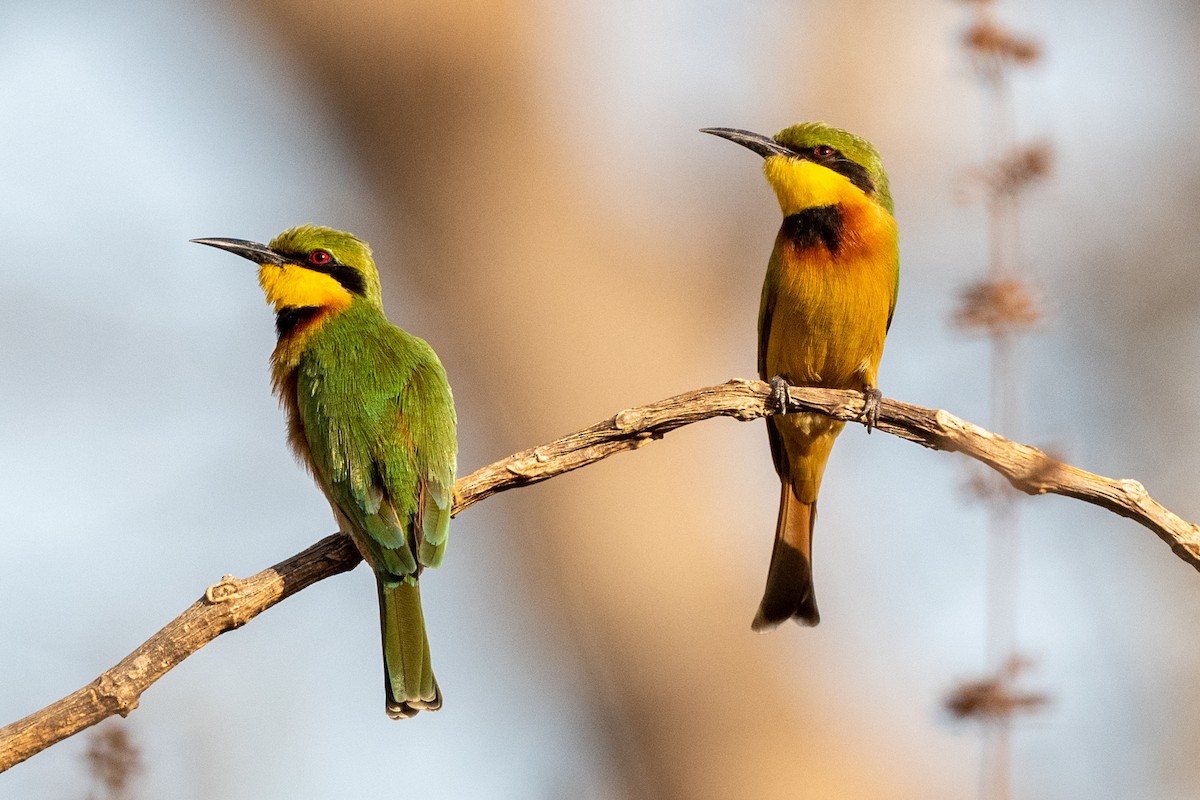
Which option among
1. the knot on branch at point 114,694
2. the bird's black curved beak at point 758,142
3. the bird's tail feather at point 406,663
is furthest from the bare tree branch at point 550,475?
the bird's black curved beak at point 758,142

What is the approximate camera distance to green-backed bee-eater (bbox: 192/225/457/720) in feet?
11.2

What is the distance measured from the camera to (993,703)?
191cm

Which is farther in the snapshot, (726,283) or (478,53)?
(726,283)

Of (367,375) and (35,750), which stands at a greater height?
(367,375)

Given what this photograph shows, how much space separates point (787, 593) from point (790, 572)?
0.07m

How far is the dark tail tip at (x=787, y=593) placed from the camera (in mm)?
4422

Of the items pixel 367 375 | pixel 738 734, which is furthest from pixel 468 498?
pixel 738 734

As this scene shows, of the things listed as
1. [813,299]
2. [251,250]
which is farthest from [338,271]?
[813,299]

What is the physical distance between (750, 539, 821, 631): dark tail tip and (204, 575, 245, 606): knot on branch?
75.4 inches

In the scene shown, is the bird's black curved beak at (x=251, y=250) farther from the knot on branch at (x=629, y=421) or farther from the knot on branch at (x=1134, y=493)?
the knot on branch at (x=1134, y=493)

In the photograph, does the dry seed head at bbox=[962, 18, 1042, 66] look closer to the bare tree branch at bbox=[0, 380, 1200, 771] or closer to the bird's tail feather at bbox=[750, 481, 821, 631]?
the bare tree branch at bbox=[0, 380, 1200, 771]

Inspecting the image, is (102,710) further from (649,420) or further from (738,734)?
(738,734)

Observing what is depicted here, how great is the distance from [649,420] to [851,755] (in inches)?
152

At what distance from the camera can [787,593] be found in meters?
4.46
